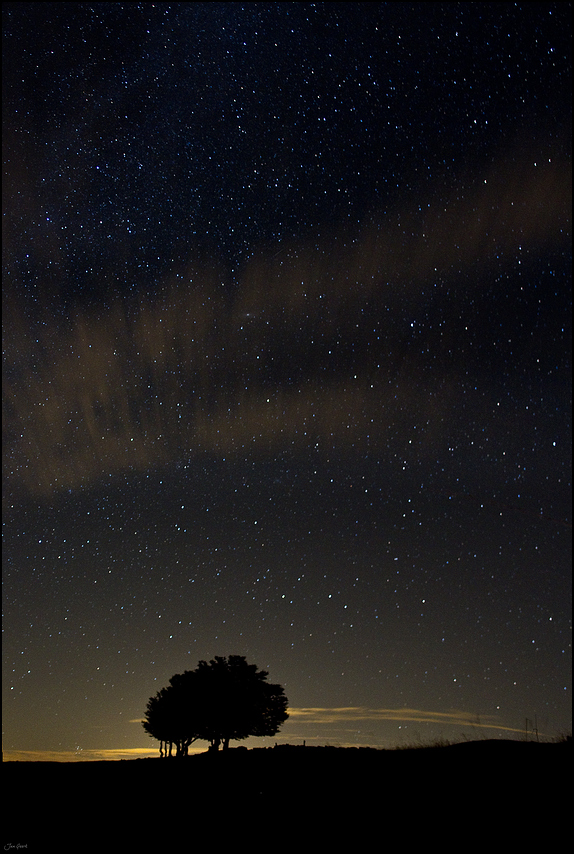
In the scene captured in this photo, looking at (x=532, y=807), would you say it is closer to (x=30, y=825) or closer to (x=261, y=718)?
(x=30, y=825)

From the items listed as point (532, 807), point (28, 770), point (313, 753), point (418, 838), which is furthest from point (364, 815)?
point (28, 770)

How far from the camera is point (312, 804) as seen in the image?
27.8 ft

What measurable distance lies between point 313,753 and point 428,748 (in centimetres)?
271

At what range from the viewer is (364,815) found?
7789 mm

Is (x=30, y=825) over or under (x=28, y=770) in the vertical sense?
over

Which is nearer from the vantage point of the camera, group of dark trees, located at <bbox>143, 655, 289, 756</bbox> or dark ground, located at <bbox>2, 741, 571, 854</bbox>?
dark ground, located at <bbox>2, 741, 571, 854</bbox>

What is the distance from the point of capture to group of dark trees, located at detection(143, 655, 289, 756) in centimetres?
2970

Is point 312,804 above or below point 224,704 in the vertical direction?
above

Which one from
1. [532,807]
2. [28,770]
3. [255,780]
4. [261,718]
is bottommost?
[261,718]

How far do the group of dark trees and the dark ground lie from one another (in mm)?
18415

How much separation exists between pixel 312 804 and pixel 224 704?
22988 mm

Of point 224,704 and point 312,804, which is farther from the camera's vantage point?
point 224,704

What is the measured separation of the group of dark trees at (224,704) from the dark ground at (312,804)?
18.4 meters

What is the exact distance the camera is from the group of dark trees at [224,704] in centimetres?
2970
